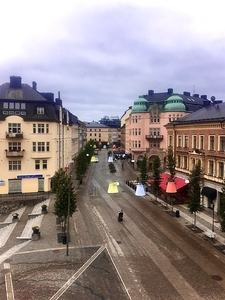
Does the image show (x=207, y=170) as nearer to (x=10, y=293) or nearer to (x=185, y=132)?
(x=185, y=132)

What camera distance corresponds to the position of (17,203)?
39688mm

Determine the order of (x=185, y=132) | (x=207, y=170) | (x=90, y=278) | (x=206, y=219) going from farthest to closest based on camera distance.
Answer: (x=185, y=132), (x=207, y=170), (x=206, y=219), (x=90, y=278)

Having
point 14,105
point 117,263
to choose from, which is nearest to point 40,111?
point 14,105

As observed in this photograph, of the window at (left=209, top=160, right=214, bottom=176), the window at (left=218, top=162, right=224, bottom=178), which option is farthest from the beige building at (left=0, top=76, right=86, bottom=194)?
the window at (left=218, top=162, right=224, bottom=178)

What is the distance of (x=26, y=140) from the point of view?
1729 inches

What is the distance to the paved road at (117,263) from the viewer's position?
53.7 feet

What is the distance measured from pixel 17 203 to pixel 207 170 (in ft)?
87.7

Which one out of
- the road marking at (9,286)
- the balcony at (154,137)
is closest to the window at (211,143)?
the road marking at (9,286)

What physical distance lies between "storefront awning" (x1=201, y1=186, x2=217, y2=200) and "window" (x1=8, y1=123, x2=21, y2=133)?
28.9 m

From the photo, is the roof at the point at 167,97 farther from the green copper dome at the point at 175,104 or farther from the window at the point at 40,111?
the window at the point at 40,111

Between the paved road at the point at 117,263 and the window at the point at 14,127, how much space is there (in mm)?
18249

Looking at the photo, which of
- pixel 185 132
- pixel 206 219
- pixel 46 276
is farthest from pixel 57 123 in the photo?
pixel 46 276

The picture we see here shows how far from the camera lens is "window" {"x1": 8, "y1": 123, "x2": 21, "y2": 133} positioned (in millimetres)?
43188

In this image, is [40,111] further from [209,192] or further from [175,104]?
[175,104]
